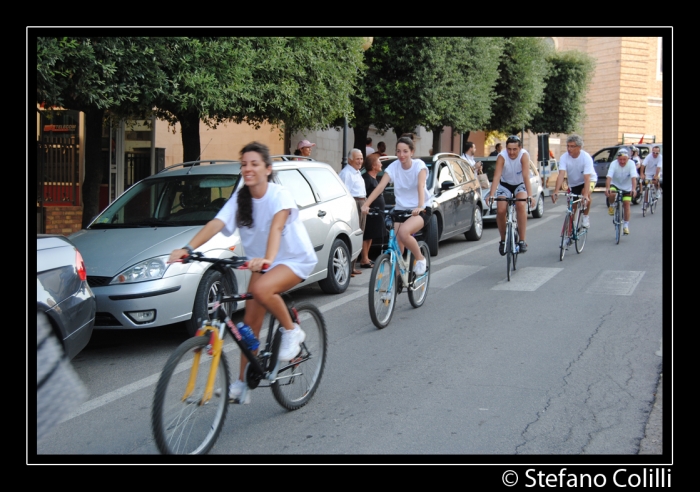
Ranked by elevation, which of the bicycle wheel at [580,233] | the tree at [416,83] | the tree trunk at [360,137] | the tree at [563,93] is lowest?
the bicycle wheel at [580,233]

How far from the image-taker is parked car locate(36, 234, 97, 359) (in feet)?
17.5

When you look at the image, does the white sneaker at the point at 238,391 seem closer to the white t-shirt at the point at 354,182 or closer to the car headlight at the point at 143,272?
the car headlight at the point at 143,272

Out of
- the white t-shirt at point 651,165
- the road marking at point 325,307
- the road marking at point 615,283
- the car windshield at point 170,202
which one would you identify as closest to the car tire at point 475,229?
the road marking at point 325,307

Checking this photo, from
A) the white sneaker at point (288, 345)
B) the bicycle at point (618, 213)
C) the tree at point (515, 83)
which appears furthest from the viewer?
the tree at point (515, 83)

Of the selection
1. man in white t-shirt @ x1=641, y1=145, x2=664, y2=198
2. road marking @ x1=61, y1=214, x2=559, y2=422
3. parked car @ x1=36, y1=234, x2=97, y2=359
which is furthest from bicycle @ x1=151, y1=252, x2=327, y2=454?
man in white t-shirt @ x1=641, y1=145, x2=664, y2=198

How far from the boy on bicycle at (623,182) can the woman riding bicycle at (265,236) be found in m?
10.9

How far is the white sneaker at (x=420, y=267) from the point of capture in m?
8.46

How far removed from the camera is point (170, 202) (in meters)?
8.16

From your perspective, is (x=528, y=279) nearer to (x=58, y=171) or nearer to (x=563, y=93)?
(x=58, y=171)

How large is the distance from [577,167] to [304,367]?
8.63 metres
